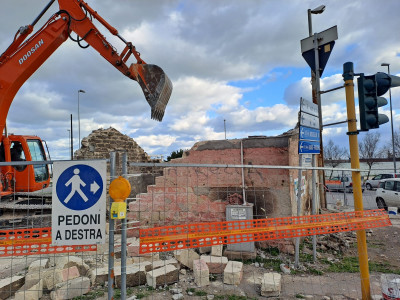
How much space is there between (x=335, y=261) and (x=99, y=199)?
5681 millimetres

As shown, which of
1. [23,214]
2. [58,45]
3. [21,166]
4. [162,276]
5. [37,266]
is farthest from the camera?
[21,166]

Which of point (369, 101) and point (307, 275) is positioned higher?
point (369, 101)

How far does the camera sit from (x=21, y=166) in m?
9.37

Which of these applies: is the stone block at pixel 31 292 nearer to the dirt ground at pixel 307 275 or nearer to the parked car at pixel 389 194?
the dirt ground at pixel 307 275

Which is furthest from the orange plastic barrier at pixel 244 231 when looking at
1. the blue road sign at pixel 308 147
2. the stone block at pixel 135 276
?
the blue road sign at pixel 308 147

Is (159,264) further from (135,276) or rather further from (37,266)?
(37,266)

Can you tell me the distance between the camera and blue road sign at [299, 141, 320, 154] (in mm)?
5398

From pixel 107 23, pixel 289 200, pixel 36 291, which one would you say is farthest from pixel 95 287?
pixel 107 23

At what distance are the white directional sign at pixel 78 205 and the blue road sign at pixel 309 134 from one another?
416cm

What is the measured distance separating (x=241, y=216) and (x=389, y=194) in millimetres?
9841

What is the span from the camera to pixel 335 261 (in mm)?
6039

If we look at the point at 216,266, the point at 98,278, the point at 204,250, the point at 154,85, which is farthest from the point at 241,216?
the point at 154,85

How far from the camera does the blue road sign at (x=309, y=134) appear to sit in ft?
17.7

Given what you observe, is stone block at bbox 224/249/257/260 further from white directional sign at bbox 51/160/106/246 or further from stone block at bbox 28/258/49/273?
white directional sign at bbox 51/160/106/246
